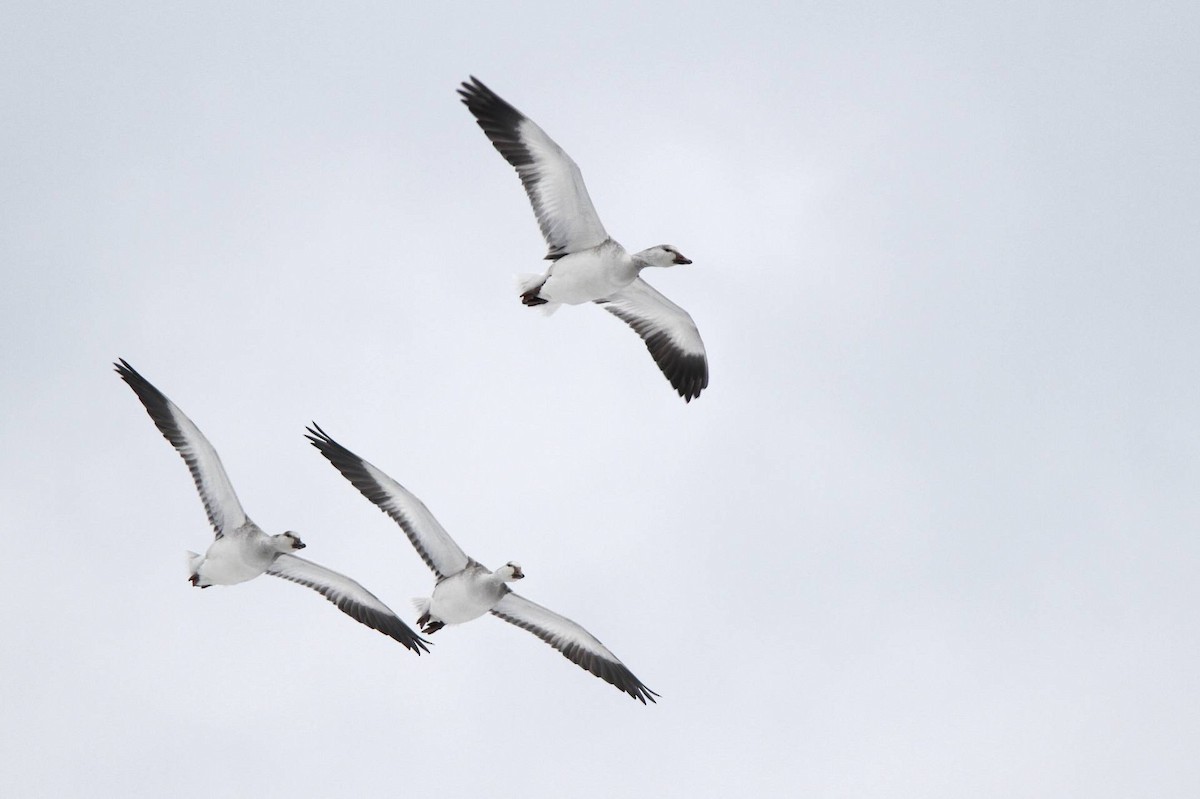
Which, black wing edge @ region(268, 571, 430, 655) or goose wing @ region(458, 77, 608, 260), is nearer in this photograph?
goose wing @ region(458, 77, 608, 260)

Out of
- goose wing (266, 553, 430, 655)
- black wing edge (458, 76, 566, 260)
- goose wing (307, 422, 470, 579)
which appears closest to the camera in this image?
black wing edge (458, 76, 566, 260)

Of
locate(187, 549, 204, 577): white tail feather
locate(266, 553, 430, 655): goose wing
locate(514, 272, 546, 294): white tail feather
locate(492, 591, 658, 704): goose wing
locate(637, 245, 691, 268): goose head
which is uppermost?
locate(637, 245, 691, 268): goose head

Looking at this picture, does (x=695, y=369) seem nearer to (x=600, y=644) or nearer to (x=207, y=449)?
(x=600, y=644)

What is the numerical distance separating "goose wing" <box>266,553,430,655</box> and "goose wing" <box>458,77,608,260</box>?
7.68 meters

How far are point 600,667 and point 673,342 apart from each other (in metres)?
5.88

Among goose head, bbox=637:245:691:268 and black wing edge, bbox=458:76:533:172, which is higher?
goose head, bbox=637:245:691:268

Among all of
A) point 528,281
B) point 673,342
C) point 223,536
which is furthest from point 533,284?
point 223,536

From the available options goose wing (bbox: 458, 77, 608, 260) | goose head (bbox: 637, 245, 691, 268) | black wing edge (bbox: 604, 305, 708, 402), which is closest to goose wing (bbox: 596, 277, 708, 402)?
black wing edge (bbox: 604, 305, 708, 402)

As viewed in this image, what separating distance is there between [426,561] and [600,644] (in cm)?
339

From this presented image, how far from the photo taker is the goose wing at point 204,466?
29.2m

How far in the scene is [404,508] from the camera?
28094mm

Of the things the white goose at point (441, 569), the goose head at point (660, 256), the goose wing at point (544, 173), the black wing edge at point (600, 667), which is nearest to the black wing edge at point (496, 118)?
the goose wing at point (544, 173)

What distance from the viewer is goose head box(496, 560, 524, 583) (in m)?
28.3

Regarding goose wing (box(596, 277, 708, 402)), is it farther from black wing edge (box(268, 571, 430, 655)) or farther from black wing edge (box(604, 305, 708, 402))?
black wing edge (box(268, 571, 430, 655))
